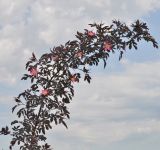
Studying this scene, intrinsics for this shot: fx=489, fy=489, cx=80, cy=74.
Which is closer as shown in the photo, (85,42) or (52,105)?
(52,105)

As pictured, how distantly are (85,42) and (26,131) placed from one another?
7.32ft

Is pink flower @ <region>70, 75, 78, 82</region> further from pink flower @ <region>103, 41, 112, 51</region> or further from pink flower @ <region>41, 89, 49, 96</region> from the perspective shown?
pink flower @ <region>103, 41, 112, 51</region>

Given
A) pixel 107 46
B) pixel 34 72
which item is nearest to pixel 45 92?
pixel 34 72

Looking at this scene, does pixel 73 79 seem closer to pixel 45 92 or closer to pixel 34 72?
pixel 45 92

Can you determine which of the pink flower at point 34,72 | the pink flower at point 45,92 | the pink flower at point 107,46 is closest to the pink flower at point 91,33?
the pink flower at point 107,46

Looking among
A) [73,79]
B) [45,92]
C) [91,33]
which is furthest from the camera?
[91,33]

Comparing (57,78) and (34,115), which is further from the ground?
(57,78)

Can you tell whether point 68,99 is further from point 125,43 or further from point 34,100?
point 125,43

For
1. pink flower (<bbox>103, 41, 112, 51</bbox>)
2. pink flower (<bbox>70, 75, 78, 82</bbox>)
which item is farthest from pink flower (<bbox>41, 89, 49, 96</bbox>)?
pink flower (<bbox>103, 41, 112, 51</bbox>)

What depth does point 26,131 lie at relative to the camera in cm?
982

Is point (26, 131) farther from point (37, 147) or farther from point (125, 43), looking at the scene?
point (125, 43)

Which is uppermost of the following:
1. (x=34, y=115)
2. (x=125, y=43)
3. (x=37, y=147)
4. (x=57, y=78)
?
(x=125, y=43)

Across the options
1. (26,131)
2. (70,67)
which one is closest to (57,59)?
(70,67)

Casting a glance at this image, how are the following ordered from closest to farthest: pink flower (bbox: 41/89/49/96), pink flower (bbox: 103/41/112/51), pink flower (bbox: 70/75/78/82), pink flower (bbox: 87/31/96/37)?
pink flower (bbox: 41/89/49/96) < pink flower (bbox: 70/75/78/82) < pink flower (bbox: 103/41/112/51) < pink flower (bbox: 87/31/96/37)
